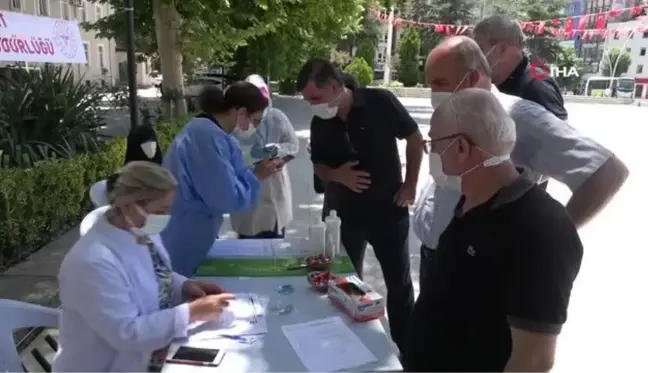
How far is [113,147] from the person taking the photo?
640cm

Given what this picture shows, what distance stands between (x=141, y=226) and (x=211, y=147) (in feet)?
2.25

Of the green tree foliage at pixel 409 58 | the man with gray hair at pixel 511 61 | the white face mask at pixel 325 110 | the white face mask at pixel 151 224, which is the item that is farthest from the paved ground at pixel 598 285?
the green tree foliage at pixel 409 58

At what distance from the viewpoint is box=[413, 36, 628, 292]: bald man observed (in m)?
1.73

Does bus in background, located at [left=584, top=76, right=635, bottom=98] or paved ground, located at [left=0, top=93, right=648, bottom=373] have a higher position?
bus in background, located at [left=584, top=76, right=635, bottom=98]

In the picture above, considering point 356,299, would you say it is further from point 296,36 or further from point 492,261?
point 296,36

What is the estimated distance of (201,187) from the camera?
2535mm

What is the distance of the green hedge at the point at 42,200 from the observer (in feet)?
14.5

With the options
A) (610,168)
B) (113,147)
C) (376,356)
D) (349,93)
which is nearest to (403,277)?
(349,93)

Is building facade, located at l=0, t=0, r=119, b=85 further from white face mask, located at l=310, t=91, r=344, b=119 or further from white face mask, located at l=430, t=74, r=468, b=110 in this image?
white face mask, located at l=430, t=74, r=468, b=110

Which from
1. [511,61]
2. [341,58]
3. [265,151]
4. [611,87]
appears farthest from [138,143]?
[611,87]

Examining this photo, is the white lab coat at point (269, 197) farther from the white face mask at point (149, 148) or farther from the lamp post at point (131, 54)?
the lamp post at point (131, 54)

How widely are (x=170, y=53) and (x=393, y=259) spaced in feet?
25.5

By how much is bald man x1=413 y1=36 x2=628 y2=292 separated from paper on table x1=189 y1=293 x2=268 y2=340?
63 centimetres

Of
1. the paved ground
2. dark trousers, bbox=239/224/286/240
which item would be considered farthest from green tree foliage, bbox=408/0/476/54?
dark trousers, bbox=239/224/286/240
